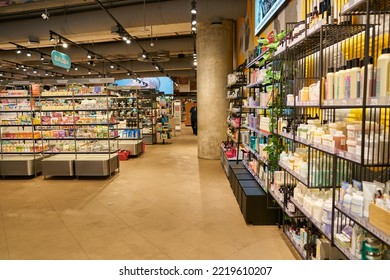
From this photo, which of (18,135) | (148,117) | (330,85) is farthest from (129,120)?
(330,85)

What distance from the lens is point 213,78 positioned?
973 cm

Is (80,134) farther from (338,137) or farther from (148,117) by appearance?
(148,117)

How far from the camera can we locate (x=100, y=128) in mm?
7809

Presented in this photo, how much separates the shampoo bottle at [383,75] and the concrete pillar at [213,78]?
804cm

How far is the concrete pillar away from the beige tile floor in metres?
2.46

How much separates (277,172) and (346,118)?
4.37 feet

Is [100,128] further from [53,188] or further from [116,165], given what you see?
[53,188]

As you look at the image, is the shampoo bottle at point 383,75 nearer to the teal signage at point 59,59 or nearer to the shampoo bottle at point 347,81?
the shampoo bottle at point 347,81

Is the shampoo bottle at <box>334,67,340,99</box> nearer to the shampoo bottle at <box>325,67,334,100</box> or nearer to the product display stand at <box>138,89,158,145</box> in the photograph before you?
the shampoo bottle at <box>325,67,334,100</box>

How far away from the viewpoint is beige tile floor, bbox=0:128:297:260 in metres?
3.75

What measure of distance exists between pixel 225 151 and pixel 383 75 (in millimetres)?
6371
